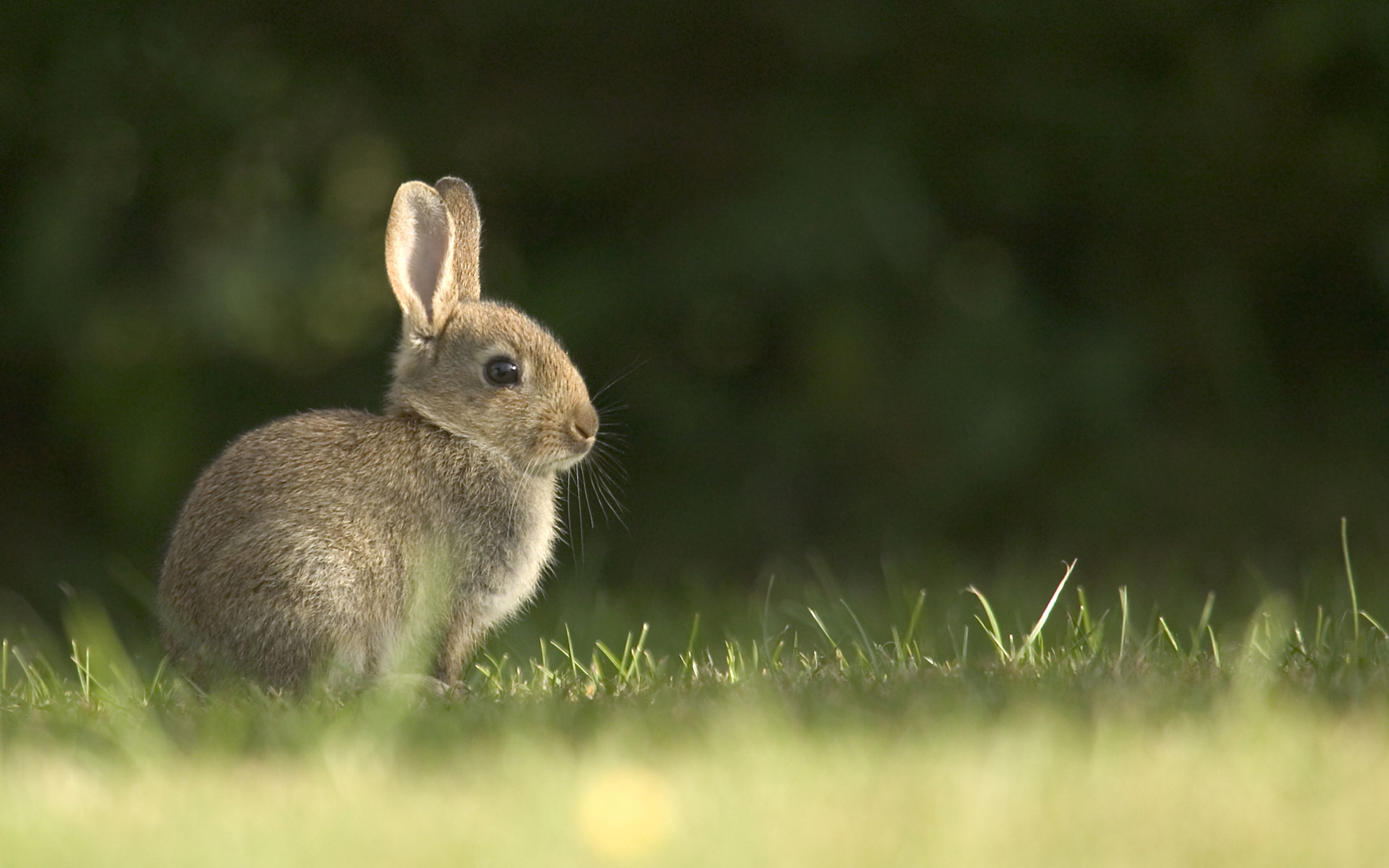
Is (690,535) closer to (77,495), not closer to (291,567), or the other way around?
(77,495)

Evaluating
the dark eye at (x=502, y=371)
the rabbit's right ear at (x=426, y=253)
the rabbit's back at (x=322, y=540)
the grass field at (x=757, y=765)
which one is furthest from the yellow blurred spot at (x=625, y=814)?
the rabbit's right ear at (x=426, y=253)

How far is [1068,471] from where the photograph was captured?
317 inches

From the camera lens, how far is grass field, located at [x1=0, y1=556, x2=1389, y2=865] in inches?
106

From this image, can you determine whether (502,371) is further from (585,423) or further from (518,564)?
(518,564)

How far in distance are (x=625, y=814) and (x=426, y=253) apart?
2.88 metres

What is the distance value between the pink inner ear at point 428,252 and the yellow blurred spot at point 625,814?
2.62m

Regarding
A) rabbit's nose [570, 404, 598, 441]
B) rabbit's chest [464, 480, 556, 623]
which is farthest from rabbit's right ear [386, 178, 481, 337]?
rabbit's chest [464, 480, 556, 623]

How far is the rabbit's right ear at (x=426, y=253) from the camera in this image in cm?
522

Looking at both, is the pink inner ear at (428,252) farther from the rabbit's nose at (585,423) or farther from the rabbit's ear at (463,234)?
the rabbit's nose at (585,423)

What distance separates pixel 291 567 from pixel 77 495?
4.72m

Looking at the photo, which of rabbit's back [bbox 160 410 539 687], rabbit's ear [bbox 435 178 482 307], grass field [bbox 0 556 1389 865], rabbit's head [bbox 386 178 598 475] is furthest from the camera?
rabbit's ear [bbox 435 178 482 307]

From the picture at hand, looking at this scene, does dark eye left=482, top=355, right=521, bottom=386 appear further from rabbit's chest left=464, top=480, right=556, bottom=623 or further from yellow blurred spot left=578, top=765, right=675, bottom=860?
yellow blurred spot left=578, top=765, right=675, bottom=860

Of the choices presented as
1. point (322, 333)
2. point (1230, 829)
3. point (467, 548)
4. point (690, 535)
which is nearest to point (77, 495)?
point (322, 333)

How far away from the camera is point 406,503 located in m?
4.81
